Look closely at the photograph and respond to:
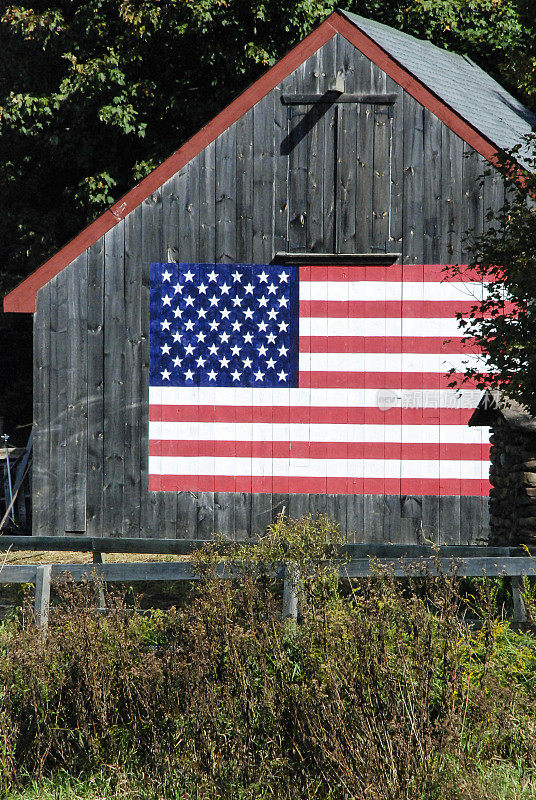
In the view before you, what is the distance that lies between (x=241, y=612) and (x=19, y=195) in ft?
61.6

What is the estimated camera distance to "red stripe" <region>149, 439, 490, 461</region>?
12.1 meters

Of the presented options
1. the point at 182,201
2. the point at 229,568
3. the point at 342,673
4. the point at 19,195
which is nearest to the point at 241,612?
the point at 229,568

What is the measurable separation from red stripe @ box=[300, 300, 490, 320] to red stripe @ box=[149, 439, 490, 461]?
1.71 m

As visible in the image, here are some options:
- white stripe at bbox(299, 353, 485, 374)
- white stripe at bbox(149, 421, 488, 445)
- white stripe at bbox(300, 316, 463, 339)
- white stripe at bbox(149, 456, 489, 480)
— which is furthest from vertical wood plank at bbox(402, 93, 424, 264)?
white stripe at bbox(149, 456, 489, 480)

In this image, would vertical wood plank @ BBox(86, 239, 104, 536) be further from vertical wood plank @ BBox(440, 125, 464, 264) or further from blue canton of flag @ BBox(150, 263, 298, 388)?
vertical wood plank @ BBox(440, 125, 464, 264)

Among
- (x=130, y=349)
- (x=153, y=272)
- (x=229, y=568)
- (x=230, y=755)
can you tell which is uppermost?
(x=153, y=272)

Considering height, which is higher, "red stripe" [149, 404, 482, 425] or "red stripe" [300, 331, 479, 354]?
"red stripe" [300, 331, 479, 354]

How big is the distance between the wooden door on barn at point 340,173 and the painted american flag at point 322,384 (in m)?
0.46

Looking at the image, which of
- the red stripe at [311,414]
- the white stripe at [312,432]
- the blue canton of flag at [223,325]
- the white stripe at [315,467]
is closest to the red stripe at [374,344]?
the blue canton of flag at [223,325]

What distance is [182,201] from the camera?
40.4 ft

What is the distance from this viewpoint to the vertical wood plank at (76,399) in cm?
1236

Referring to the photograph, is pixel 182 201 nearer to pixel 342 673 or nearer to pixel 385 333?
pixel 385 333

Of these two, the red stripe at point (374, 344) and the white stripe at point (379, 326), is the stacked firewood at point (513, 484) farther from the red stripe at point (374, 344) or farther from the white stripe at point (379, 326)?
the white stripe at point (379, 326)

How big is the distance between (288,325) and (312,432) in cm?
147
